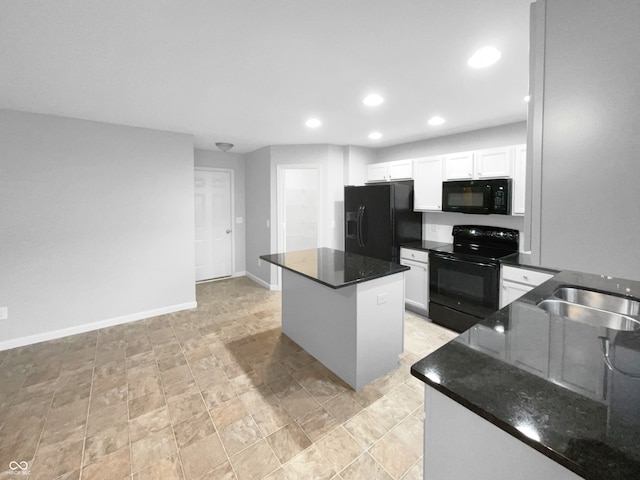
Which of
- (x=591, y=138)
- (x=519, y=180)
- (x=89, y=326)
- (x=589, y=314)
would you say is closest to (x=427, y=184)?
(x=519, y=180)

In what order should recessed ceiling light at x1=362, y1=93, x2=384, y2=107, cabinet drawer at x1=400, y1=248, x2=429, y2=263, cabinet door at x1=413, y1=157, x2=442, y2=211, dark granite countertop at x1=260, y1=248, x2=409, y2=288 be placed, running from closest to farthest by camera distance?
dark granite countertop at x1=260, y1=248, x2=409, y2=288, recessed ceiling light at x1=362, y1=93, x2=384, y2=107, cabinet drawer at x1=400, y1=248, x2=429, y2=263, cabinet door at x1=413, y1=157, x2=442, y2=211

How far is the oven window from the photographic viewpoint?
2925mm

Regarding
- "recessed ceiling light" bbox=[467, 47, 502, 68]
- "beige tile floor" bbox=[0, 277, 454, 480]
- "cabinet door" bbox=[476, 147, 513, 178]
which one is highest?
"recessed ceiling light" bbox=[467, 47, 502, 68]

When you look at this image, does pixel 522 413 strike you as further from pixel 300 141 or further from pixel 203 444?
pixel 300 141

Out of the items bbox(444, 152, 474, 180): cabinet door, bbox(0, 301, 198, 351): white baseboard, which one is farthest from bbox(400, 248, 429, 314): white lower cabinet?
bbox(0, 301, 198, 351): white baseboard

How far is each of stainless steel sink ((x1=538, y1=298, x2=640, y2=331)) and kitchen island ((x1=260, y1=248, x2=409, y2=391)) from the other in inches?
40.6

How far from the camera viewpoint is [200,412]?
6.62 ft

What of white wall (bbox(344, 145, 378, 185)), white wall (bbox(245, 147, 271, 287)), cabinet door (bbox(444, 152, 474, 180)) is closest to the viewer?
cabinet door (bbox(444, 152, 474, 180))

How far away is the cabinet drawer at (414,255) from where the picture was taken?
3494mm

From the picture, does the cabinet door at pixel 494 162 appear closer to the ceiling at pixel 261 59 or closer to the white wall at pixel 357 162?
the ceiling at pixel 261 59

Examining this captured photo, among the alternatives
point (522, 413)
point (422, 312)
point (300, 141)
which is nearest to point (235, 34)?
point (522, 413)

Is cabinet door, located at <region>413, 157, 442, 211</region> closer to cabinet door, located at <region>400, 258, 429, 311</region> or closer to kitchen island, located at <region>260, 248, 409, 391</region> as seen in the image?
cabinet door, located at <region>400, 258, 429, 311</region>

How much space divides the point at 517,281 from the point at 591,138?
7.65 ft

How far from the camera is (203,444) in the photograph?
5.74 feet
